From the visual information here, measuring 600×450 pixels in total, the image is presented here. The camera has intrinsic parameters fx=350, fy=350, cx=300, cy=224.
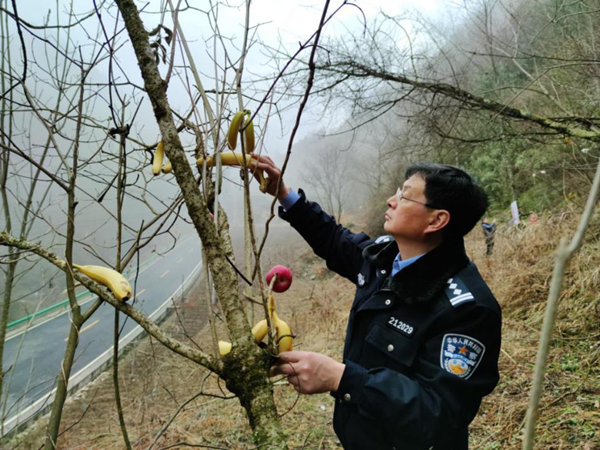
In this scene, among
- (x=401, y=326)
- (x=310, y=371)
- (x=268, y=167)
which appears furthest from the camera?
(x=268, y=167)

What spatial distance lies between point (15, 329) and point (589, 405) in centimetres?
1844

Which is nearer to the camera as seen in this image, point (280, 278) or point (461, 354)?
point (461, 354)

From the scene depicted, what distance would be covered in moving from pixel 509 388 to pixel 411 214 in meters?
3.22

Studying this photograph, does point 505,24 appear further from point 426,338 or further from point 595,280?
point 426,338

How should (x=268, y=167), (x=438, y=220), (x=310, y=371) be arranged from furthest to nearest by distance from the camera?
(x=268, y=167) → (x=438, y=220) → (x=310, y=371)

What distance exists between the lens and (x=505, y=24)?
7.04m

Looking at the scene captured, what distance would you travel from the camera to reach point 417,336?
4.70 ft

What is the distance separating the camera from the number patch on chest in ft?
4.79

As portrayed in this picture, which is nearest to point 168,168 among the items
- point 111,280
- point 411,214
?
point 111,280

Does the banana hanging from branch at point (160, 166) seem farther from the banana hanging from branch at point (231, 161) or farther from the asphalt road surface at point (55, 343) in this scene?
the asphalt road surface at point (55, 343)

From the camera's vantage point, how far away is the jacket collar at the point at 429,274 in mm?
1485

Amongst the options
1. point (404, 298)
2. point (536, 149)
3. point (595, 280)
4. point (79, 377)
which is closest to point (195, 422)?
point (404, 298)

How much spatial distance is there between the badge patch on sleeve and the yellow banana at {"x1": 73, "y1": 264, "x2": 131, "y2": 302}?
1207 mm

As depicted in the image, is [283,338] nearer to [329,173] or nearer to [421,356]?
[421,356]
